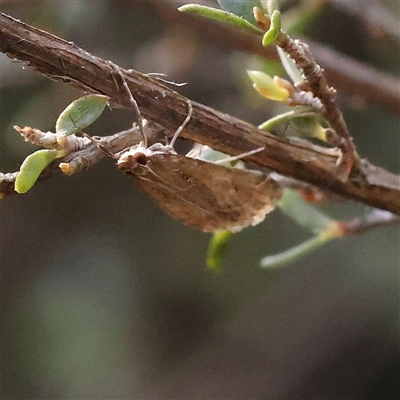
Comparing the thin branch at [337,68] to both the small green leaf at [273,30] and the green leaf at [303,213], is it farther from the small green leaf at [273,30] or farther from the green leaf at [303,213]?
the small green leaf at [273,30]

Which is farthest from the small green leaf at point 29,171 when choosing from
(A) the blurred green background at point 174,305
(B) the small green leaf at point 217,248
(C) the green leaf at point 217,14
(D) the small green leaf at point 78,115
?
(A) the blurred green background at point 174,305

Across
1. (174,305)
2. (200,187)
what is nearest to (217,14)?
(200,187)

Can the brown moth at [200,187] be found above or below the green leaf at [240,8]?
below

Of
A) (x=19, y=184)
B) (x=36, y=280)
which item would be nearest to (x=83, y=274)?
(x=36, y=280)

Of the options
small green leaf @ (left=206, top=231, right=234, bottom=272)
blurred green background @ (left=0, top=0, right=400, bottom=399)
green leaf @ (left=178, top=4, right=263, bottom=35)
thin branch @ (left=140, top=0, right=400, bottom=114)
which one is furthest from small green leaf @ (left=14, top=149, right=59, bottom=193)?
blurred green background @ (left=0, top=0, right=400, bottom=399)

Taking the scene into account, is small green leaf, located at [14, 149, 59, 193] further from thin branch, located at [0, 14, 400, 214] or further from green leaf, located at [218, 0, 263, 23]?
green leaf, located at [218, 0, 263, 23]

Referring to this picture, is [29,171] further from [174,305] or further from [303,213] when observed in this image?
[174,305]
